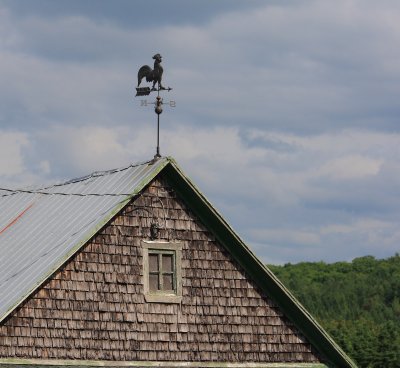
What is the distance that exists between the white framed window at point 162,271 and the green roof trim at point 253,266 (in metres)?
0.92

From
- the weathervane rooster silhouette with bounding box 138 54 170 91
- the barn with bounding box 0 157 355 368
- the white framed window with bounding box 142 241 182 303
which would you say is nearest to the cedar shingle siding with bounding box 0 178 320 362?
the barn with bounding box 0 157 355 368

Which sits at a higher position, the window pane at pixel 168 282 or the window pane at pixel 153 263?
the window pane at pixel 153 263

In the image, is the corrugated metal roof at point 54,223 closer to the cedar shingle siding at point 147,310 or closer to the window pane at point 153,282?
the cedar shingle siding at point 147,310

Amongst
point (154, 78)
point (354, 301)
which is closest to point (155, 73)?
point (154, 78)

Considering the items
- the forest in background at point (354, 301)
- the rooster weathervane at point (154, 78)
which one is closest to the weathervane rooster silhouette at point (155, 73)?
the rooster weathervane at point (154, 78)

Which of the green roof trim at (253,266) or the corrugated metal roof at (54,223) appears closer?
the corrugated metal roof at (54,223)

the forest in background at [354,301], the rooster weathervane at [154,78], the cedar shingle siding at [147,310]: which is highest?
the forest in background at [354,301]

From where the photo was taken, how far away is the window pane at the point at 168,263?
27375mm

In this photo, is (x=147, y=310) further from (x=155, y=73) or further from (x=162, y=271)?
(x=155, y=73)

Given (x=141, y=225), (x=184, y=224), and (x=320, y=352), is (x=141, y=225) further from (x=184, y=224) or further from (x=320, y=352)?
(x=320, y=352)

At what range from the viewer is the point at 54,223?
91.0ft

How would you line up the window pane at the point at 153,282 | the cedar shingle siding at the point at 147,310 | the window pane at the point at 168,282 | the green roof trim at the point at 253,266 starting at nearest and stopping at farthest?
the cedar shingle siding at the point at 147,310 < the window pane at the point at 153,282 < the window pane at the point at 168,282 < the green roof trim at the point at 253,266

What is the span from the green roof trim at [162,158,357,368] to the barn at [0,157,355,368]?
26mm

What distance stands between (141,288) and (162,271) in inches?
26.0
